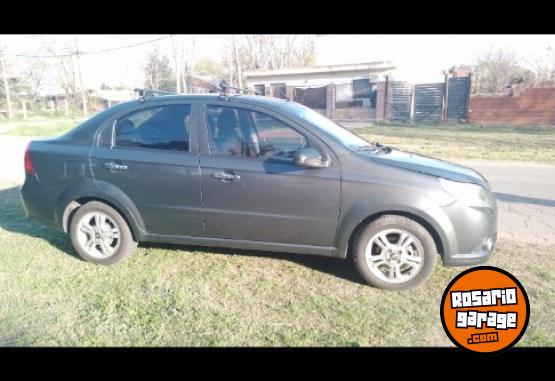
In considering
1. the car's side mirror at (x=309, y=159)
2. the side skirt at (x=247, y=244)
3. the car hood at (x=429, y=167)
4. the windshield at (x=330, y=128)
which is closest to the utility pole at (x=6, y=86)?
the side skirt at (x=247, y=244)

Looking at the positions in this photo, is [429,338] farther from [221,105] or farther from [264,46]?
[264,46]

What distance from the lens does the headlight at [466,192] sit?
314 centimetres

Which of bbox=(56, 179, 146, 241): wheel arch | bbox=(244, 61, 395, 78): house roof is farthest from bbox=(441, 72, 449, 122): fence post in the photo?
bbox=(56, 179, 146, 241): wheel arch

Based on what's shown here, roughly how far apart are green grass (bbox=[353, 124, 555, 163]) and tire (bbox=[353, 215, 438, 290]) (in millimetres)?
7939

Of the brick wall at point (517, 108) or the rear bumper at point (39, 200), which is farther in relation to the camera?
the brick wall at point (517, 108)

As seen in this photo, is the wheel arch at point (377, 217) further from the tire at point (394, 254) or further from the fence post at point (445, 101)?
the fence post at point (445, 101)

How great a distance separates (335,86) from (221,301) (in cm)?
2243

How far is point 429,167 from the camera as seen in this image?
11.1ft

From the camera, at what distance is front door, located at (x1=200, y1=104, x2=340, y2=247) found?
10.8 ft

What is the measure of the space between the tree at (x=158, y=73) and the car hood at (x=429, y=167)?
4054 centimetres

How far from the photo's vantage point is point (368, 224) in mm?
3256

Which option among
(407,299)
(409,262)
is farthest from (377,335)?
(409,262)

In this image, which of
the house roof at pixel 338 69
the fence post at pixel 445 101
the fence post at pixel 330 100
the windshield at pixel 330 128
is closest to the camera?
the windshield at pixel 330 128
